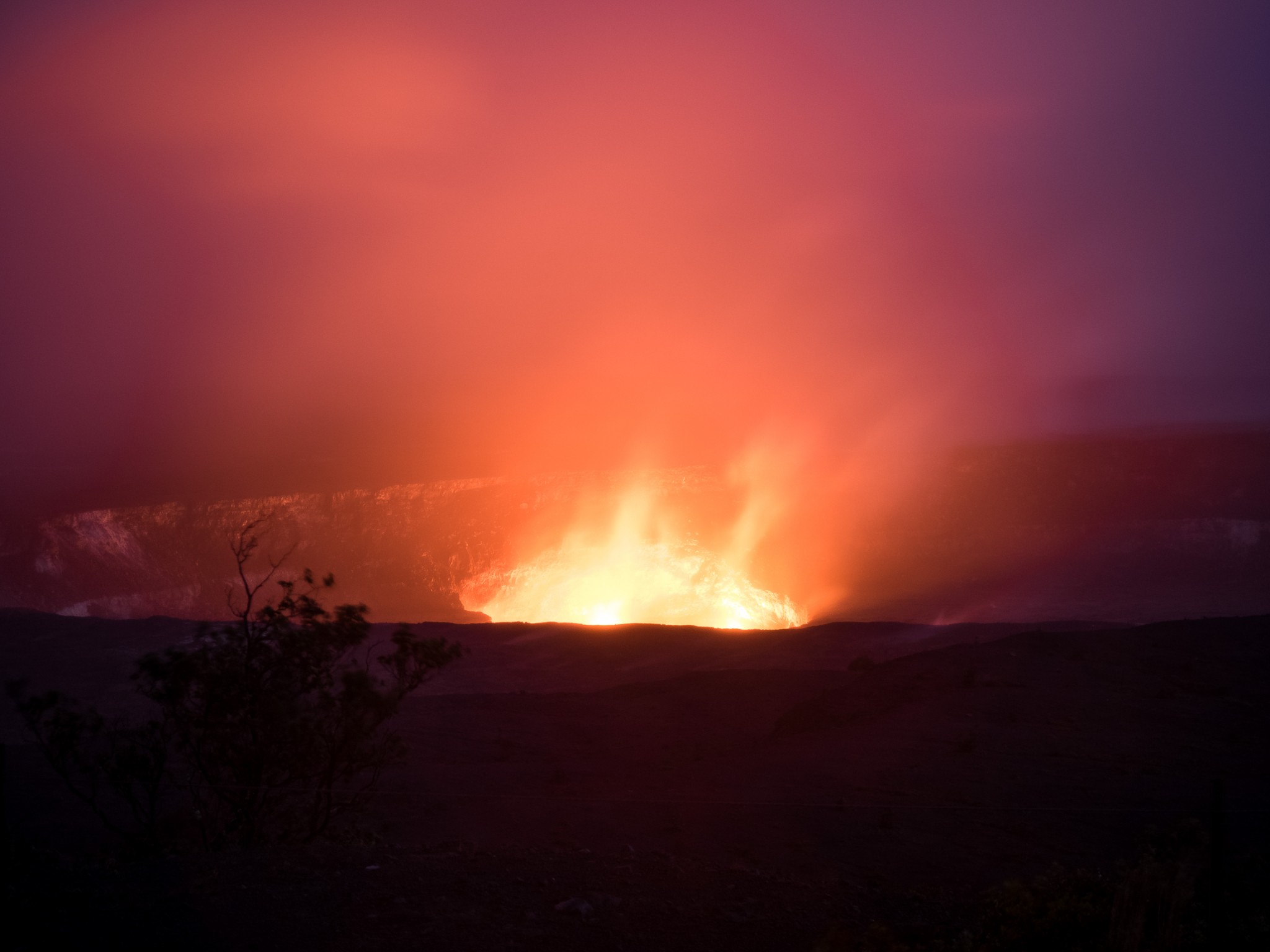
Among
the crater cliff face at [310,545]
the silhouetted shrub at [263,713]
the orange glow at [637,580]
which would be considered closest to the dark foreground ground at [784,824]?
the silhouetted shrub at [263,713]

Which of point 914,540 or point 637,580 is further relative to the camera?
point 914,540

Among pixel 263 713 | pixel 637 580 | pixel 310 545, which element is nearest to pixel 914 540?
pixel 637 580

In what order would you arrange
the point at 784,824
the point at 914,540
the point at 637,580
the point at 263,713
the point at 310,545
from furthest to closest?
the point at 914,540, the point at 637,580, the point at 310,545, the point at 784,824, the point at 263,713

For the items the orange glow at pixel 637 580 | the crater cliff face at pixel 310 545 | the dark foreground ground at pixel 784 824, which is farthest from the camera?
the orange glow at pixel 637 580

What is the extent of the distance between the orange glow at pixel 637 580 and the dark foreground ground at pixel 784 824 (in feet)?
77.4

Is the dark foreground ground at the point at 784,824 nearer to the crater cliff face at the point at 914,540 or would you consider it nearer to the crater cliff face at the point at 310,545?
the crater cliff face at the point at 310,545

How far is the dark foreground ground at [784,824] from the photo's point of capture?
884 cm

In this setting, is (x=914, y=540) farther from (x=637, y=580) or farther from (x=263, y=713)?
(x=263, y=713)

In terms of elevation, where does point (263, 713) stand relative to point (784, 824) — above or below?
above

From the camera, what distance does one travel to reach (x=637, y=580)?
2245 inches

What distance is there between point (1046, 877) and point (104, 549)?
179 feet

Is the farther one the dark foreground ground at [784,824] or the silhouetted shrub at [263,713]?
the silhouetted shrub at [263,713]

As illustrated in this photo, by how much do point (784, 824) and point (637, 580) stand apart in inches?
1670

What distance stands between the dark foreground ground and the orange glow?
23.6 metres
